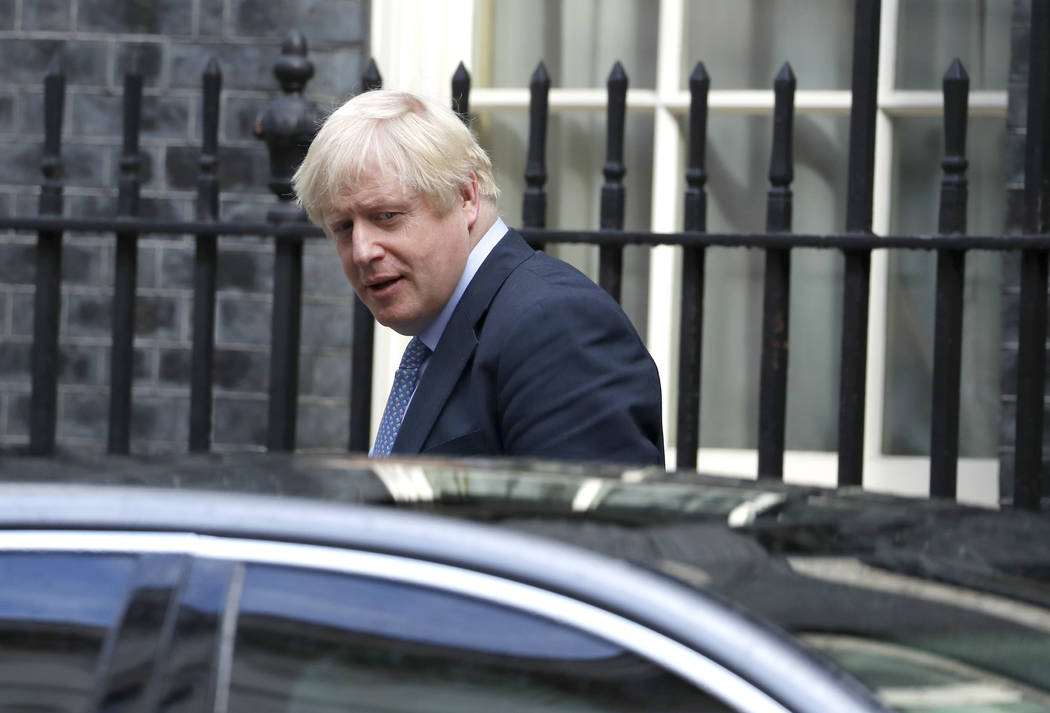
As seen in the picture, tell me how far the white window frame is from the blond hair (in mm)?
2493

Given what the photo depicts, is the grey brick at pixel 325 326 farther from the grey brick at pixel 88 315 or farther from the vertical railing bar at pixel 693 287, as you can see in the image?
the vertical railing bar at pixel 693 287

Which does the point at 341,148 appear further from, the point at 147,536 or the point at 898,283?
the point at 898,283

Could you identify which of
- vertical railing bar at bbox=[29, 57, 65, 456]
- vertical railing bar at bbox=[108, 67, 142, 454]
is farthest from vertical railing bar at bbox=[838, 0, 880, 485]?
vertical railing bar at bbox=[29, 57, 65, 456]

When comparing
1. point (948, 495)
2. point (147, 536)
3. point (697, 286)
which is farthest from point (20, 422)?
point (147, 536)

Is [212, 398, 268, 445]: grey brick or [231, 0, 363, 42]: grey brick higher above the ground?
[231, 0, 363, 42]: grey brick

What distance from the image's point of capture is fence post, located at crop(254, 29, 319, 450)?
4062mm

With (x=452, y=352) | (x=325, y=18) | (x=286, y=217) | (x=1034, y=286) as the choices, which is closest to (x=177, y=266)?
(x=325, y=18)

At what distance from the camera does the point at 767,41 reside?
503cm

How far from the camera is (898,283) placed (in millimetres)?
4902

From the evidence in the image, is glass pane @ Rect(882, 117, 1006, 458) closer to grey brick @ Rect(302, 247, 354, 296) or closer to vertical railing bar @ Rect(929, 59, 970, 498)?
vertical railing bar @ Rect(929, 59, 970, 498)

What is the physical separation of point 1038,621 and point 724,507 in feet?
1.02

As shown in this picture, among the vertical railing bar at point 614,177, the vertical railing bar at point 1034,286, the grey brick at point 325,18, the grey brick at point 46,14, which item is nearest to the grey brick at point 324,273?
the grey brick at point 325,18

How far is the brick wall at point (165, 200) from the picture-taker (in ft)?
16.9

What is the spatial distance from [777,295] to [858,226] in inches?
9.7
